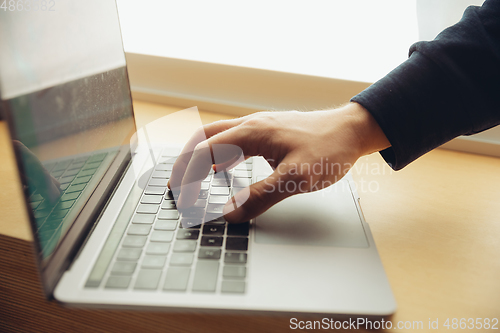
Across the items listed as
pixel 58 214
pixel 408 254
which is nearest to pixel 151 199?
pixel 58 214

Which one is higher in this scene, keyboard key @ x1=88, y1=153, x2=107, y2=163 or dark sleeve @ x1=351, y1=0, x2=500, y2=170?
dark sleeve @ x1=351, y1=0, x2=500, y2=170

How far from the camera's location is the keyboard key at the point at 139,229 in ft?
1.37

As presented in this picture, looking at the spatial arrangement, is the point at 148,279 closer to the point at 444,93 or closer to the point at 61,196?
the point at 61,196

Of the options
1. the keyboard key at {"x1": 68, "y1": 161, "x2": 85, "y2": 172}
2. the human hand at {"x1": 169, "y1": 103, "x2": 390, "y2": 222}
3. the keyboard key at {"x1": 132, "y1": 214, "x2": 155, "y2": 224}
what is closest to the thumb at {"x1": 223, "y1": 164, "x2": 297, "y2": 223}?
the human hand at {"x1": 169, "y1": 103, "x2": 390, "y2": 222}

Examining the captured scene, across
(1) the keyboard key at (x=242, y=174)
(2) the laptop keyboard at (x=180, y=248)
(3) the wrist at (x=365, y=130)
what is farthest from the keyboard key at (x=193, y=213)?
(3) the wrist at (x=365, y=130)

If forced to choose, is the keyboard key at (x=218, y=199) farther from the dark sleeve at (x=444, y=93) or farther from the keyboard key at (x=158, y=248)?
the dark sleeve at (x=444, y=93)

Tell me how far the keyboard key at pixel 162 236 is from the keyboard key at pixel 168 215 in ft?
0.09

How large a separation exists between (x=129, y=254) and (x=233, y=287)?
0.42 ft

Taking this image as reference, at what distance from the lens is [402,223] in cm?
51

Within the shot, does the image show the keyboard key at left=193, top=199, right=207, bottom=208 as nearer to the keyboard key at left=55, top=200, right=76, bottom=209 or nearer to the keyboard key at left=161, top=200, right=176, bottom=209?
the keyboard key at left=161, top=200, right=176, bottom=209

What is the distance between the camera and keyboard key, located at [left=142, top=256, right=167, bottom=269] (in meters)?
0.37

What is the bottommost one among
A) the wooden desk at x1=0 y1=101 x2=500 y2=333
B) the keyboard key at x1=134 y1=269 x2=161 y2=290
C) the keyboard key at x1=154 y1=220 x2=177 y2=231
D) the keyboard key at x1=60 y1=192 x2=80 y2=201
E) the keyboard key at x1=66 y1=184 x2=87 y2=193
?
the wooden desk at x1=0 y1=101 x2=500 y2=333

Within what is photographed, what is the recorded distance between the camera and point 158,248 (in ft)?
1.30

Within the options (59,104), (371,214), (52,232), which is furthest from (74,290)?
(371,214)
